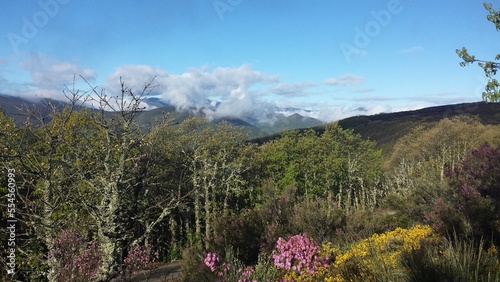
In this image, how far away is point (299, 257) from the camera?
6633 millimetres

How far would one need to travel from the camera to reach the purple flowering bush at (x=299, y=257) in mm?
6641

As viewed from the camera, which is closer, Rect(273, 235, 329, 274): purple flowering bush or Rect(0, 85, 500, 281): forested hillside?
Rect(0, 85, 500, 281): forested hillside

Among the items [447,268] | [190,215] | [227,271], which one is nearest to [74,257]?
[227,271]

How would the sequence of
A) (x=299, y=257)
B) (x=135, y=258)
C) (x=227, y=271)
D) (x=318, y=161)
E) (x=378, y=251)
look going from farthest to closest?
(x=318, y=161) < (x=135, y=258) < (x=227, y=271) < (x=299, y=257) < (x=378, y=251)

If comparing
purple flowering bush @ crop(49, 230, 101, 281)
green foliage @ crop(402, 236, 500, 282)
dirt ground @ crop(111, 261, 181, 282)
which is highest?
green foliage @ crop(402, 236, 500, 282)

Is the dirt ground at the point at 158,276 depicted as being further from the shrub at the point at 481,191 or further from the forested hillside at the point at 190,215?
the shrub at the point at 481,191

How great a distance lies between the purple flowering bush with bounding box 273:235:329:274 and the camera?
664 cm

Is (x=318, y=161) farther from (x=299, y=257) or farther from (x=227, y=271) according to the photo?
(x=299, y=257)

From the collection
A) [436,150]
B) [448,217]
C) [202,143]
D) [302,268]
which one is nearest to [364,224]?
[448,217]

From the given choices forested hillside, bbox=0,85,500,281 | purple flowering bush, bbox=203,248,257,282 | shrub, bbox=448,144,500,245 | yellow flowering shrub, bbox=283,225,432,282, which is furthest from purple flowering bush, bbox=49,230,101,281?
shrub, bbox=448,144,500,245

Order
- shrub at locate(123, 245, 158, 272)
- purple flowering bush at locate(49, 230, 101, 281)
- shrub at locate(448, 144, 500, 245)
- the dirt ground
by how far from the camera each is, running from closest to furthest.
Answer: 1. purple flowering bush at locate(49, 230, 101, 281)
2. shrub at locate(448, 144, 500, 245)
3. shrub at locate(123, 245, 158, 272)
4. the dirt ground

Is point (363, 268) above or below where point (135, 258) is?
above

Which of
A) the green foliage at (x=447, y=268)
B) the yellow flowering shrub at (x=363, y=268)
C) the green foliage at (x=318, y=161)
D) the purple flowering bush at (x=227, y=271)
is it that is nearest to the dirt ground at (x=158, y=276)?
the purple flowering bush at (x=227, y=271)

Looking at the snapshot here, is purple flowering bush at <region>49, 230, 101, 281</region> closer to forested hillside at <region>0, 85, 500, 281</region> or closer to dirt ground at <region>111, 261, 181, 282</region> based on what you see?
forested hillside at <region>0, 85, 500, 281</region>
